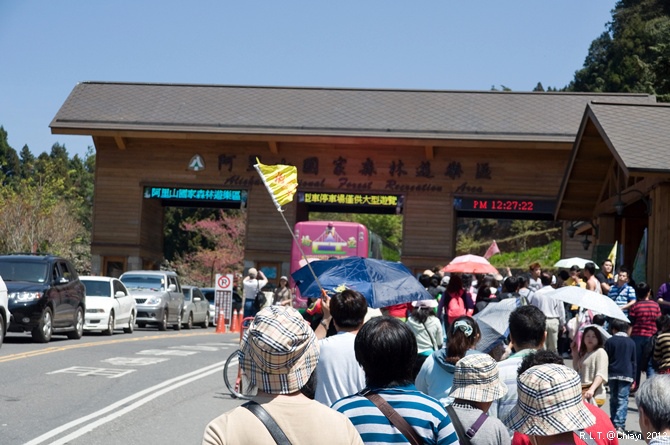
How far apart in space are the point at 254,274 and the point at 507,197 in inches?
608

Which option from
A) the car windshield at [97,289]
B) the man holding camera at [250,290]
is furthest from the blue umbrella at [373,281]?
the car windshield at [97,289]

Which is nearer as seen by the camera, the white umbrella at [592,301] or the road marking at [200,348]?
the white umbrella at [592,301]

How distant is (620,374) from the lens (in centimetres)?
1230

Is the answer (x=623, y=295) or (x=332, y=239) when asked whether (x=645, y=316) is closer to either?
(x=623, y=295)

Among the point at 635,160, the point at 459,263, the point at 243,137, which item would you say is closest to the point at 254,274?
the point at 459,263

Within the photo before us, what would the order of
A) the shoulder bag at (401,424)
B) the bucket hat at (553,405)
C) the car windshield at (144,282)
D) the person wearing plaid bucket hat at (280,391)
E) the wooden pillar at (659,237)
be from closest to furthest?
the person wearing plaid bucket hat at (280,391), the bucket hat at (553,405), the shoulder bag at (401,424), the wooden pillar at (659,237), the car windshield at (144,282)

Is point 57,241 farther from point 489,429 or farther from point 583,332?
point 489,429

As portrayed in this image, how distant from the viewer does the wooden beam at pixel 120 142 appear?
40091 millimetres

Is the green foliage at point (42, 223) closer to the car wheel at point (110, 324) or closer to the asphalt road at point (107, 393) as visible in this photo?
the car wheel at point (110, 324)

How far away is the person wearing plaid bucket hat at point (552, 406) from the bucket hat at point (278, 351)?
1128 mm

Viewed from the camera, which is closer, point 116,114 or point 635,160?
point 635,160

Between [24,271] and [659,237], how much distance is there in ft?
45.0

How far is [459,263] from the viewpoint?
20594mm

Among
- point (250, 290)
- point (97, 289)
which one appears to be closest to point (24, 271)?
point (97, 289)
